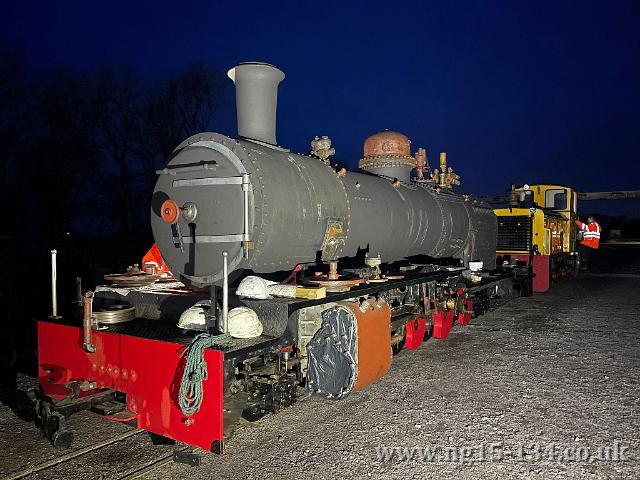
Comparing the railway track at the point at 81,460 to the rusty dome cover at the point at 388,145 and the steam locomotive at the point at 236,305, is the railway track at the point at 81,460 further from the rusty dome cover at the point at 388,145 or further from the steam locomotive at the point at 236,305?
the rusty dome cover at the point at 388,145

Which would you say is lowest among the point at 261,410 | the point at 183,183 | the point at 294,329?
the point at 261,410

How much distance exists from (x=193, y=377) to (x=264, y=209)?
6.01ft

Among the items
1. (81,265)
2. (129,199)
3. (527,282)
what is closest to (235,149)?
(527,282)

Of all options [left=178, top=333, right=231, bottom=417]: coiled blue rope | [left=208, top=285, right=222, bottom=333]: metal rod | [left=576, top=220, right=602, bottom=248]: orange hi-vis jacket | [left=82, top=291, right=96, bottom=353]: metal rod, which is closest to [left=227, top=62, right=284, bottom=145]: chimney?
[left=208, top=285, right=222, bottom=333]: metal rod

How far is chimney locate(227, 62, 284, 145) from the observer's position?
20.2 ft

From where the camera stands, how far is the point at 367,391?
632 centimetres

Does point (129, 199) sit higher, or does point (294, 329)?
point (129, 199)

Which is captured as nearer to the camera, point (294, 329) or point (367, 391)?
point (294, 329)

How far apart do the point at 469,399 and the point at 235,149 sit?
4.05m

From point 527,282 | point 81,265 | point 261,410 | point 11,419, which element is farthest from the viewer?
point 81,265

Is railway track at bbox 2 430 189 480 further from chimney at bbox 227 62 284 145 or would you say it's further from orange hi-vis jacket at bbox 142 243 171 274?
chimney at bbox 227 62 284 145

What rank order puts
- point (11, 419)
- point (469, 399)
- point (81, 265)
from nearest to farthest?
1. point (11, 419)
2. point (469, 399)
3. point (81, 265)

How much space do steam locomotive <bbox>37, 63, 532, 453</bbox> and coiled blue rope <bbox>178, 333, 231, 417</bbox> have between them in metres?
0.01

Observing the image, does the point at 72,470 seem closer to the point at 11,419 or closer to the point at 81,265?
the point at 11,419
